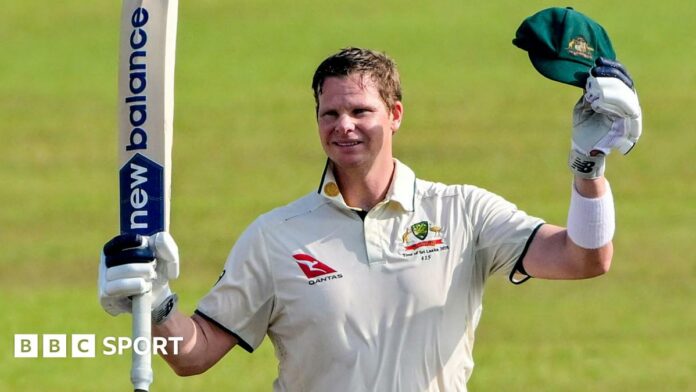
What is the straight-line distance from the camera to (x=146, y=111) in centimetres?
764

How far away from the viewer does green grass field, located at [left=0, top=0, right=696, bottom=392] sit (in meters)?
17.3

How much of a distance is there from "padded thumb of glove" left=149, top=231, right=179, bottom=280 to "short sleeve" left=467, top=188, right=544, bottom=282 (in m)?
A: 1.19

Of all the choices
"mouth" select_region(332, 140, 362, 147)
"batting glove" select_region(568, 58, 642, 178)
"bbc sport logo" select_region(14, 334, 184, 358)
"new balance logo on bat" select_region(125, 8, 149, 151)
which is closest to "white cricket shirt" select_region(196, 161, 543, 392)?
"mouth" select_region(332, 140, 362, 147)

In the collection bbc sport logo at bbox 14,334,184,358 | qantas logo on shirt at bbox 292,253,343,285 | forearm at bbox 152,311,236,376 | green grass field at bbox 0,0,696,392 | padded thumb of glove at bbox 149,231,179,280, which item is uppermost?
green grass field at bbox 0,0,696,392

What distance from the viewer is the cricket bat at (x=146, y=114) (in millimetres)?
7609

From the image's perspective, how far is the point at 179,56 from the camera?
3391 cm

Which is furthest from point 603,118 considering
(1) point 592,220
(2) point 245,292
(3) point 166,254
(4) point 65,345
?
(4) point 65,345

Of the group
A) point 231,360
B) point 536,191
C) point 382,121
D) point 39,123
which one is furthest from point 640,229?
point 382,121

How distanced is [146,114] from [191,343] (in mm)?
959

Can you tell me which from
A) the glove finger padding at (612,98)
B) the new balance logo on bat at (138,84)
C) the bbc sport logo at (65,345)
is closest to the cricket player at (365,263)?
the glove finger padding at (612,98)

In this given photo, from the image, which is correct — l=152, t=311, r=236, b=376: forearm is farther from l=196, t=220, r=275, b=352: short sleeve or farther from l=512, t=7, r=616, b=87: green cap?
l=512, t=7, r=616, b=87: green cap

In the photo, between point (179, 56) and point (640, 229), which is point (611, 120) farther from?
point (179, 56)

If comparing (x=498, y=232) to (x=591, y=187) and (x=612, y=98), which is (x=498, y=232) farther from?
(x=612, y=98)

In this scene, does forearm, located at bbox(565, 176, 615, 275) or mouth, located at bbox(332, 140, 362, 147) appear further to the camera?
mouth, located at bbox(332, 140, 362, 147)
